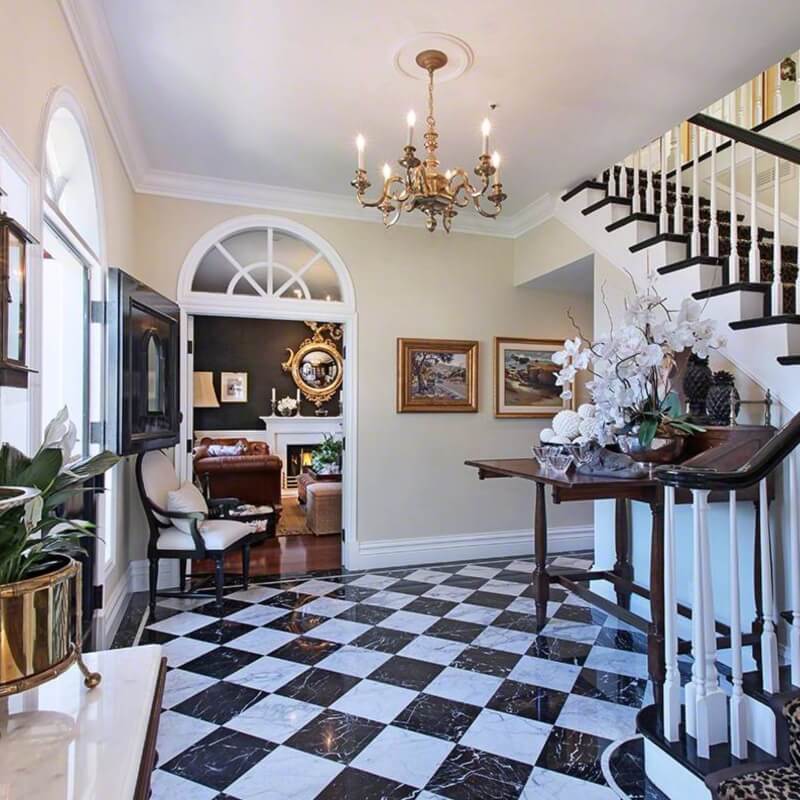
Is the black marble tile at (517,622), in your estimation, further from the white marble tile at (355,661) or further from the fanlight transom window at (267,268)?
the fanlight transom window at (267,268)

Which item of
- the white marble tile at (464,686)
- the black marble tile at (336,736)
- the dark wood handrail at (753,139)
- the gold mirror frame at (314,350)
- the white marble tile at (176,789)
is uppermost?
the dark wood handrail at (753,139)

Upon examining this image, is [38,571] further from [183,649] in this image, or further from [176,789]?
[183,649]

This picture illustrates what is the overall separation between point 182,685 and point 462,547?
2.65 metres

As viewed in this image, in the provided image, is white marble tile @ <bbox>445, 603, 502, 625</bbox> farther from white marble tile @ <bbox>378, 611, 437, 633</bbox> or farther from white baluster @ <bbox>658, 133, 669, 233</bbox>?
white baluster @ <bbox>658, 133, 669, 233</bbox>

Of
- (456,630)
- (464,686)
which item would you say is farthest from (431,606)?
(464,686)

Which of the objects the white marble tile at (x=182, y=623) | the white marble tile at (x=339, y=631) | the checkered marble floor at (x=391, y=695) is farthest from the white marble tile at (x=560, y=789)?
the white marble tile at (x=182, y=623)

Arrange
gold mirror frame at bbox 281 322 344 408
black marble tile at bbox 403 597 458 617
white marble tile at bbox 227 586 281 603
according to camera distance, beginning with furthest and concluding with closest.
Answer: gold mirror frame at bbox 281 322 344 408
white marble tile at bbox 227 586 281 603
black marble tile at bbox 403 597 458 617

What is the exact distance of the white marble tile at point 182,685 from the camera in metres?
2.50

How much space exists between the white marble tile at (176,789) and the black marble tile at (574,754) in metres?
1.18

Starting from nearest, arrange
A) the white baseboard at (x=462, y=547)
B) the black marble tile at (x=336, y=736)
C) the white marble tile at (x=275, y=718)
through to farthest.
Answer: the black marble tile at (x=336, y=736) < the white marble tile at (x=275, y=718) < the white baseboard at (x=462, y=547)

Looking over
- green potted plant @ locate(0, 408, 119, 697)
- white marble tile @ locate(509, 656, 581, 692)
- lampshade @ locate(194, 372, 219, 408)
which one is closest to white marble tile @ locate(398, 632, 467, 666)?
white marble tile @ locate(509, 656, 581, 692)

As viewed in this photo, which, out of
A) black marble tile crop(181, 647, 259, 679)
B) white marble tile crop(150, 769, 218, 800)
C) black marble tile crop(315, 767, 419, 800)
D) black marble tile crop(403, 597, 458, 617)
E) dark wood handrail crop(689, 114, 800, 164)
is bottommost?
black marble tile crop(181, 647, 259, 679)

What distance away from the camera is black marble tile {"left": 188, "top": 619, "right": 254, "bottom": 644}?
315cm

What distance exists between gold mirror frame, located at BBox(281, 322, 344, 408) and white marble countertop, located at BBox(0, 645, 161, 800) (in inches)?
327
